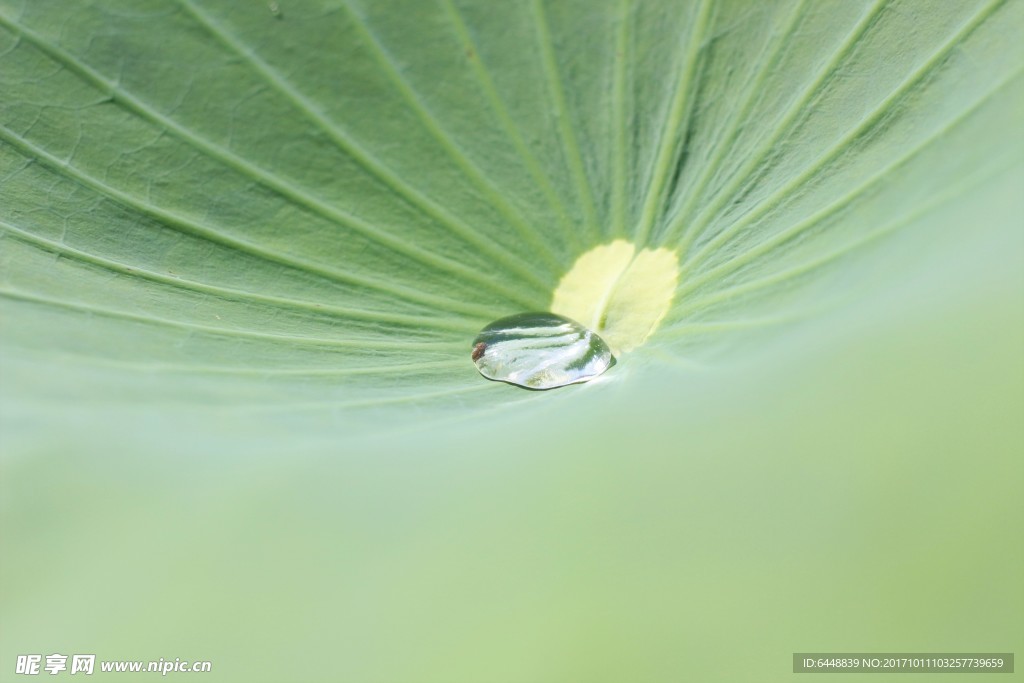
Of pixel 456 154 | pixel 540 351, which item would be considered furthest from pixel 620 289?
pixel 456 154

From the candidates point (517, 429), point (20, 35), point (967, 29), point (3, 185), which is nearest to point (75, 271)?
point (3, 185)

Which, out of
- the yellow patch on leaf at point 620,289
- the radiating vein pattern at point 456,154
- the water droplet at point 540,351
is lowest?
the water droplet at point 540,351

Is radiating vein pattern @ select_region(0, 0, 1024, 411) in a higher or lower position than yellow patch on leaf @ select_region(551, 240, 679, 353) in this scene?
higher

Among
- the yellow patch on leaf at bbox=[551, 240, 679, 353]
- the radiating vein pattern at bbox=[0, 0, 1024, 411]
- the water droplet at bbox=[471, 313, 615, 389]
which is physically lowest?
the water droplet at bbox=[471, 313, 615, 389]

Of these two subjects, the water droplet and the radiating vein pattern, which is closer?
the radiating vein pattern

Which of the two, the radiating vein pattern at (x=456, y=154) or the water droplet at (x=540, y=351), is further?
the water droplet at (x=540, y=351)

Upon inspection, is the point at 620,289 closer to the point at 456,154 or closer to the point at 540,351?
the point at 540,351
